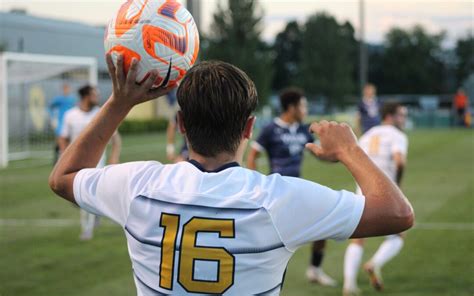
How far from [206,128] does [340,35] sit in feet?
213

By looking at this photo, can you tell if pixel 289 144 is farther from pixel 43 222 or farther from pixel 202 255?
pixel 202 255

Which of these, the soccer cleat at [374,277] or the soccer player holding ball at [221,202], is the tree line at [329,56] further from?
the soccer player holding ball at [221,202]

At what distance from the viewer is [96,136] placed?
2.57m

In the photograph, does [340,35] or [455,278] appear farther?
[340,35]

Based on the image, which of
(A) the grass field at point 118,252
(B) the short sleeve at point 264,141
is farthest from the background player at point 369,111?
(B) the short sleeve at point 264,141

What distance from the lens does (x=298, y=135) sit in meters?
8.05

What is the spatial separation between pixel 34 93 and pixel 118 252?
18.1m

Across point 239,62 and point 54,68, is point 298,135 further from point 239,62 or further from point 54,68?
point 239,62

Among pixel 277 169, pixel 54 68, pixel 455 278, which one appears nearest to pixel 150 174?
pixel 277 169

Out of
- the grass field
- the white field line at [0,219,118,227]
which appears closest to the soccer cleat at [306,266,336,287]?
the grass field

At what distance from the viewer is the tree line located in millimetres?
51969

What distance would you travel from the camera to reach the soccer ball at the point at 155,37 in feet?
8.80

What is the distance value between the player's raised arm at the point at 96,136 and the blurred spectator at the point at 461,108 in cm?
4072

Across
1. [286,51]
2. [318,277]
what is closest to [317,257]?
[318,277]
